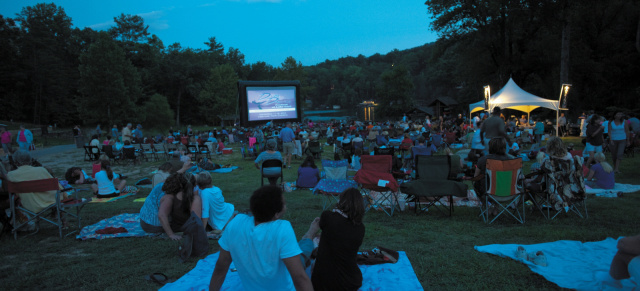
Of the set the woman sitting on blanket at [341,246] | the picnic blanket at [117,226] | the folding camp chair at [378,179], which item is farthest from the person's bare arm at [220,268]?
the folding camp chair at [378,179]

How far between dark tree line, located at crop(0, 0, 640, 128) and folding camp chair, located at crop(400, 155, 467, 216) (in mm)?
17389

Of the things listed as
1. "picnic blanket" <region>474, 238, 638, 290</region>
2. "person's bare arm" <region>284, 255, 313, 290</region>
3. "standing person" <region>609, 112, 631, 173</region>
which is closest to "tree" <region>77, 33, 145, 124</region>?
"standing person" <region>609, 112, 631, 173</region>

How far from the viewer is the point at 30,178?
15.3ft

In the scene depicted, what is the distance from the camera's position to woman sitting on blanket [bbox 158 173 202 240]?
3912 mm

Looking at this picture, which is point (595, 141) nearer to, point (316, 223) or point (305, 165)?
point (305, 165)

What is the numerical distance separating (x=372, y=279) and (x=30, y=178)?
442 cm

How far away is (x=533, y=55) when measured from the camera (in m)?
26.0

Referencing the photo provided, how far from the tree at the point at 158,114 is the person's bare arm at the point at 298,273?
130ft

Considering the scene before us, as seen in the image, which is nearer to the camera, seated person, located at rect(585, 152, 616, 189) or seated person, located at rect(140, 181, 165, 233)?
seated person, located at rect(140, 181, 165, 233)

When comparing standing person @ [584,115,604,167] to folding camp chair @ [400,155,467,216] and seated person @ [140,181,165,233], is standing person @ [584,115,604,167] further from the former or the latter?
seated person @ [140,181,165,233]

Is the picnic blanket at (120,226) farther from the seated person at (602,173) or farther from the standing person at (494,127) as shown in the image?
the seated person at (602,173)

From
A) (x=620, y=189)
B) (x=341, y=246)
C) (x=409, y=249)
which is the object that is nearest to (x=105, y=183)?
(x=409, y=249)

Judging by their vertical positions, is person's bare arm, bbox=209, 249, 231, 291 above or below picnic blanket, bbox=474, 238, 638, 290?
above

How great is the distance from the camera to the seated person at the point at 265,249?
1.87 metres
